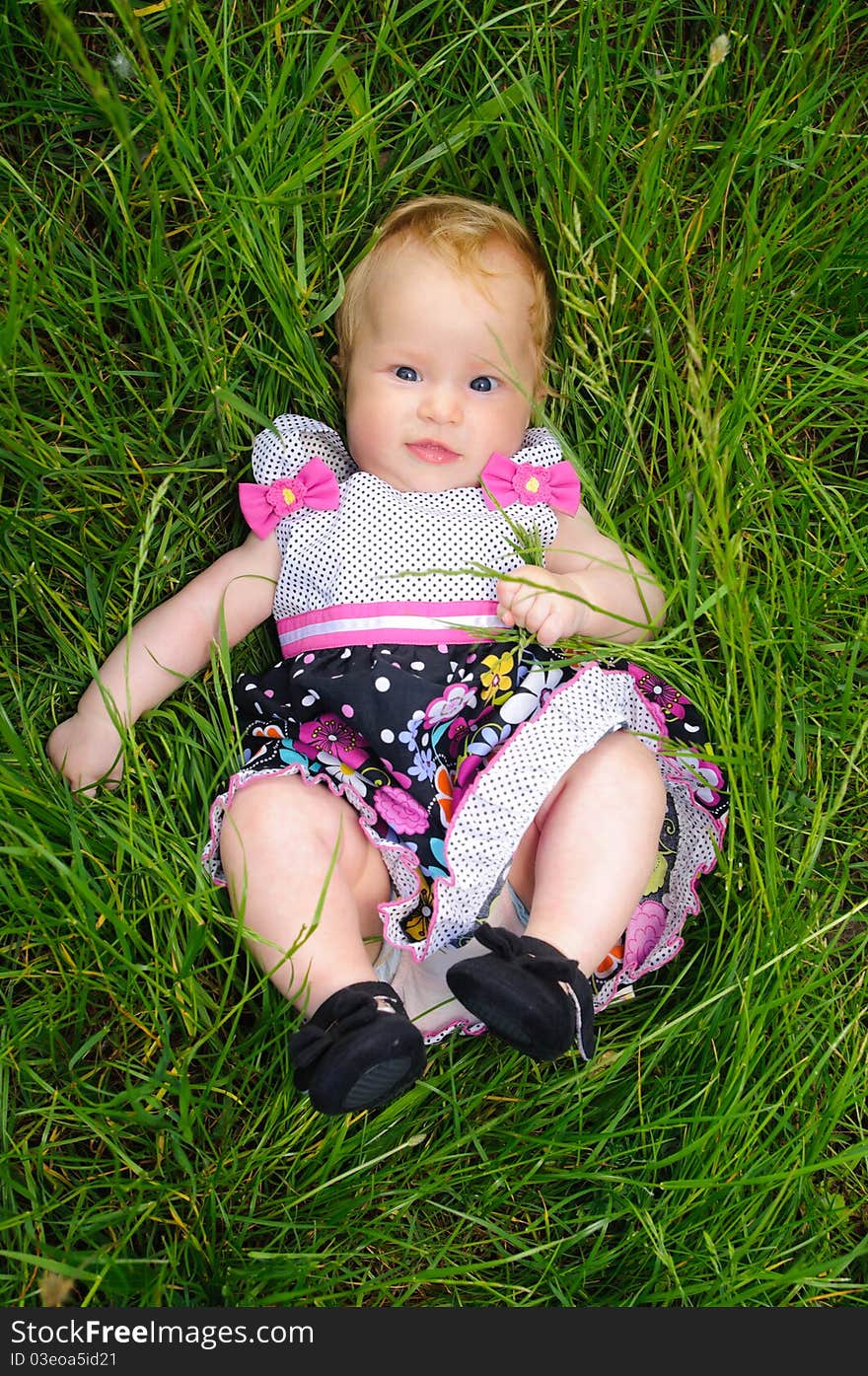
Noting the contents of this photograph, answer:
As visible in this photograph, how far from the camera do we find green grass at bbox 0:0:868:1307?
5.47ft

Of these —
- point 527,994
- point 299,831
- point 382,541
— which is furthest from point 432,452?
point 527,994

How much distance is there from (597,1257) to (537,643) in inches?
37.4

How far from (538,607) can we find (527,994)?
59 centimetres

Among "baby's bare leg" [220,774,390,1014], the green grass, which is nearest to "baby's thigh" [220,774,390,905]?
"baby's bare leg" [220,774,390,1014]

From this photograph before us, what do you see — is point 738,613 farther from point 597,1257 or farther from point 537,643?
point 597,1257

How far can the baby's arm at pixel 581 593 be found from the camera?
1.73 m

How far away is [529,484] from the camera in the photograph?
189 centimetres

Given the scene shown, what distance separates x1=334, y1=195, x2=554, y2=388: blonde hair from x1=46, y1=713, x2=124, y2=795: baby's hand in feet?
2.52

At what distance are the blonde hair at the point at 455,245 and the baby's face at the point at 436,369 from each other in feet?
0.07

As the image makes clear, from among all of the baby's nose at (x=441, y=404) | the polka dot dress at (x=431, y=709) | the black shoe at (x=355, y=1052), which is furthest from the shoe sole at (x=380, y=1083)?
the baby's nose at (x=441, y=404)

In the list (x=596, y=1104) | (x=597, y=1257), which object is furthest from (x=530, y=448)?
(x=597, y=1257)

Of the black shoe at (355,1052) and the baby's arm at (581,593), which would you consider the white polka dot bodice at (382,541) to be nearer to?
the baby's arm at (581,593)

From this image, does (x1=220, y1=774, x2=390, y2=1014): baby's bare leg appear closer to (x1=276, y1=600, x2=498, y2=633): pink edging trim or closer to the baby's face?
(x1=276, y1=600, x2=498, y2=633): pink edging trim

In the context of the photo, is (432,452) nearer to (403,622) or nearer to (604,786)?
(403,622)
